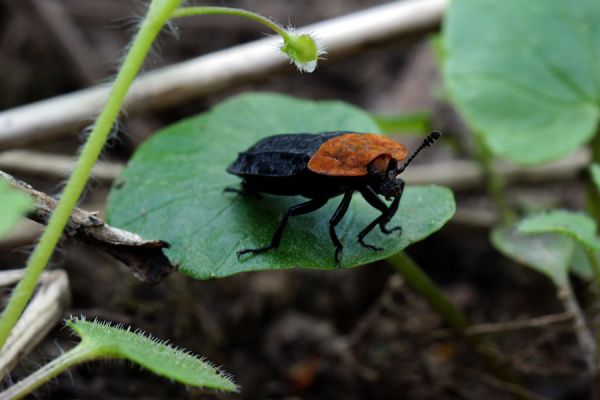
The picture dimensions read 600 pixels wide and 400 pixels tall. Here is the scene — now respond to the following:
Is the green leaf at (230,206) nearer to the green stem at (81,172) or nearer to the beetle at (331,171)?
the beetle at (331,171)

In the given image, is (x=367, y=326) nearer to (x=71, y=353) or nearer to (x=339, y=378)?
(x=339, y=378)

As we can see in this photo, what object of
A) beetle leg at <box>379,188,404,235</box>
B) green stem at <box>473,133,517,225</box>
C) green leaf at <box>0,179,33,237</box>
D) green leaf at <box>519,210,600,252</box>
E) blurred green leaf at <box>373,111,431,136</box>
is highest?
blurred green leaf at <box>373,111,431,136</box>

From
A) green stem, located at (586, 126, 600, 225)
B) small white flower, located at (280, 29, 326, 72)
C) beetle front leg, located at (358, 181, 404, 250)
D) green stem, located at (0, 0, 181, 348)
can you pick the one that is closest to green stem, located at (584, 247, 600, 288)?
beetle front leg, located at (358, 181, 404, 250)

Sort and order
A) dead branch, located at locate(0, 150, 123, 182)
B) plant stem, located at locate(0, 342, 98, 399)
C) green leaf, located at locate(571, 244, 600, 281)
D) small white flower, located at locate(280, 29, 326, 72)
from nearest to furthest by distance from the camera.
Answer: plant stem, located at locate(0, 342, 98, 399), small white flower, located at locate(280, 29, 326, 72), green leaf, located at locate(571, 244, 600, 281), dead branch, located at locate(0, 150, 123, 182)

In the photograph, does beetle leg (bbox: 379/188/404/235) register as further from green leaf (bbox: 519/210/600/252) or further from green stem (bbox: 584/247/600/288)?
green stem (bbox: 584/247/600/288)

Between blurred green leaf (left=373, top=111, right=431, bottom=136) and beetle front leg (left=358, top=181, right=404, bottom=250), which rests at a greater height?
blurred green leaf (left=373, top=111, right=431, bottom=136)

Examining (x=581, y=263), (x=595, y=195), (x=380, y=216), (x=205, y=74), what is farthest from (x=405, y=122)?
(x=380, y=216)

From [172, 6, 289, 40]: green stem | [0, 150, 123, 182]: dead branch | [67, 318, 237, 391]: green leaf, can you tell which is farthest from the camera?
[0, 150, 123, 182]: dead branch
